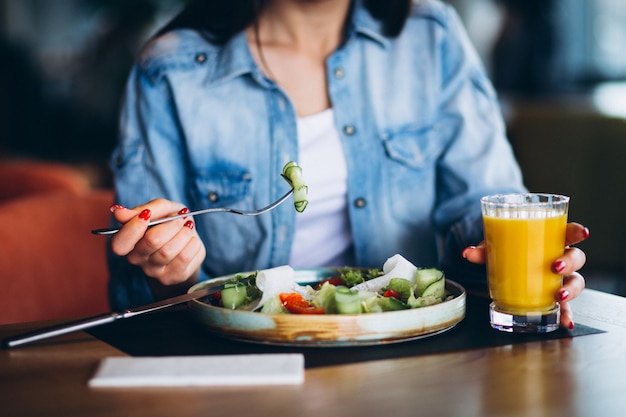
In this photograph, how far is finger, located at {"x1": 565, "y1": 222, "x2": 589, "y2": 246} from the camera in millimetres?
1112

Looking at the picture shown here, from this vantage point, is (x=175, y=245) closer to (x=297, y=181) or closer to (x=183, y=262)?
(x=183, y=262)

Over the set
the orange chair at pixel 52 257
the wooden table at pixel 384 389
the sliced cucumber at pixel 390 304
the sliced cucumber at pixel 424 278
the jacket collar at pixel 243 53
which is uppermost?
the jacket collar at pixel 243 53

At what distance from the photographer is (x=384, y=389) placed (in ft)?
2.81

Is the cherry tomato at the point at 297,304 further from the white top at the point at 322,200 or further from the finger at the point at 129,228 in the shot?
the white top at the point at 322,200

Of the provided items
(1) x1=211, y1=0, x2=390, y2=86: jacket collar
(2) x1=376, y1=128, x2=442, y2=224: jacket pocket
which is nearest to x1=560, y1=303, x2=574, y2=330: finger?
(2) x1=376, y1=128, x2=442, y2=224: jacket pocket

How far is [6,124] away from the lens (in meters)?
6.44

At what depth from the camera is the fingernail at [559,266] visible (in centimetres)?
106

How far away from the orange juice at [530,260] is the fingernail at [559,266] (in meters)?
0.01

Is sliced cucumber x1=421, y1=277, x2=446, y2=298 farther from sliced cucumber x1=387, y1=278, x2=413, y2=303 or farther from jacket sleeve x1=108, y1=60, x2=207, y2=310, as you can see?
jacket sleeve x1=108, y1=60, x2=207, y2=310

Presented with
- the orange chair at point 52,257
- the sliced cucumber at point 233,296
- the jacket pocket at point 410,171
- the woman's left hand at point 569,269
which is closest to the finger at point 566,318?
the woman's left hand at point 569,269

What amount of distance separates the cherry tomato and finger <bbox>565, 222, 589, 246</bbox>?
1.15 feet

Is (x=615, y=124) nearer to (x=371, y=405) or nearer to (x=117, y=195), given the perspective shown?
(x=117, y=195)

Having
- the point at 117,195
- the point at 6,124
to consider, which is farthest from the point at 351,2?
the point at 6,124

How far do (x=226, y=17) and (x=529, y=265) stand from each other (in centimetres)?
93
